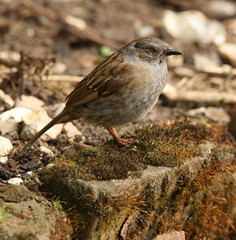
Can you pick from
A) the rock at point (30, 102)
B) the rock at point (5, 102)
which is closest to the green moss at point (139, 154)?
the rock at point (30, 102)

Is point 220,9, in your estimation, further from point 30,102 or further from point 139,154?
point 139,154

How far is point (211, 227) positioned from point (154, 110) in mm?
2161

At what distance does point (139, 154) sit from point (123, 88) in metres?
0.68

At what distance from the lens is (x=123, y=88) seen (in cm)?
364

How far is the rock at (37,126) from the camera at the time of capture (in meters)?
4.19

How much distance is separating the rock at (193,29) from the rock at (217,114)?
8.27 feet

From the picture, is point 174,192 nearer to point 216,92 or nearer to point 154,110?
point 154,110

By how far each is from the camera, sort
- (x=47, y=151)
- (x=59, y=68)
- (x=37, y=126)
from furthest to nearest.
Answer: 1. (x=59, y=68)
2. (x=37, y=126)
3. (x=47, y=151)

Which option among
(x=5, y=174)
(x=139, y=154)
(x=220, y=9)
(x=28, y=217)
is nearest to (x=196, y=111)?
(x=139, y=154)

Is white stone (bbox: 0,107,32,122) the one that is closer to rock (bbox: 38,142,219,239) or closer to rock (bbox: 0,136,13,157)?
rock (bbox: 0,136,13,157)

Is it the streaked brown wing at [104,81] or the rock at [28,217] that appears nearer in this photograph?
the rock at [28,217]

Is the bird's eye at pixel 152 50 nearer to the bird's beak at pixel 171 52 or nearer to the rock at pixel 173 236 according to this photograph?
the bird's beak at pixel 171 52

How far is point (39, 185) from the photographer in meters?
3.27

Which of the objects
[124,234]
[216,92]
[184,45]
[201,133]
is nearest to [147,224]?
[124,234]
